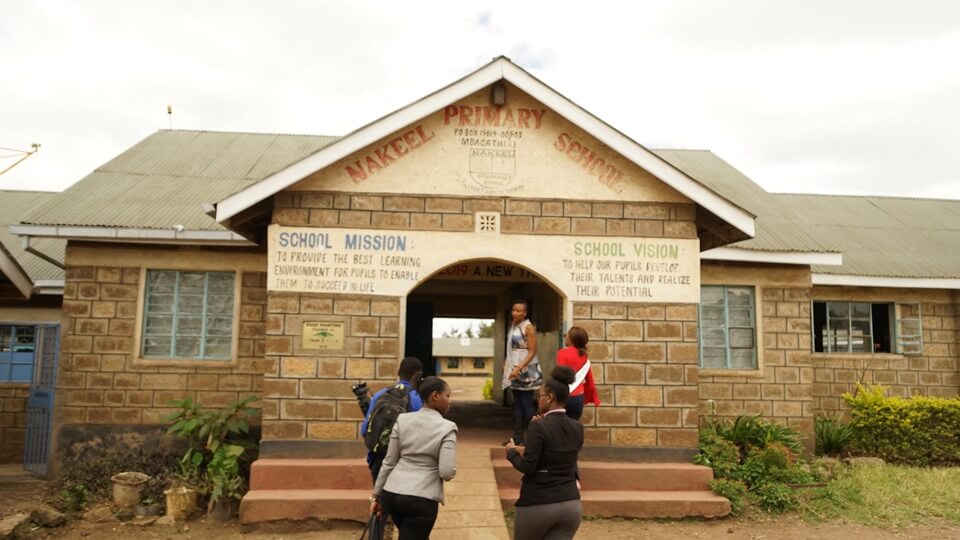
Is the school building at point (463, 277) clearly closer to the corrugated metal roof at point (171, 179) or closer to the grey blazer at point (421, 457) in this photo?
the corrugated metal roof at point (171, 179)

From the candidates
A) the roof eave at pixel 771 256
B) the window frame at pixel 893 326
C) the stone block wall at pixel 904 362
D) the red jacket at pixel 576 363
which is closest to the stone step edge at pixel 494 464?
the red jacket at pixel 576 363

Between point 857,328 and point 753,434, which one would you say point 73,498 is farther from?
point 857,328

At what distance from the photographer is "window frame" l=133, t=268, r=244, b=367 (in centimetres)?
1022

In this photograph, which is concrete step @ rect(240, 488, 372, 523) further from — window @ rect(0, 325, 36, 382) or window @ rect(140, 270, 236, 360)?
window @ rect(0, 325, 36, 382)

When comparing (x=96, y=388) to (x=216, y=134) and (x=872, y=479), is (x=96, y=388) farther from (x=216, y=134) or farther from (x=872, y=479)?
(x=872, y=479)

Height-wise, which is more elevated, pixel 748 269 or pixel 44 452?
pixel 748 269

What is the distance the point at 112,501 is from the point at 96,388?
6.37 feet

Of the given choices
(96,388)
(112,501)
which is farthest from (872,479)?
(96,388)

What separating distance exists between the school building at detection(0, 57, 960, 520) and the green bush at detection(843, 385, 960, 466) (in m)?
Answer: 0.90

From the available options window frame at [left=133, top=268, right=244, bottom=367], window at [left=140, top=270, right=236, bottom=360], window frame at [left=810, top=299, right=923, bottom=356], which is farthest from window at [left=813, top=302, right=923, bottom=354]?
window at [left=140, top=270, right=236, bottom=360]

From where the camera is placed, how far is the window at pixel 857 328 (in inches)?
499

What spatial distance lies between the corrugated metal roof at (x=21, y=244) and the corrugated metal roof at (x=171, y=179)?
1.23 meters

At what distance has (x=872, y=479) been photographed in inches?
383

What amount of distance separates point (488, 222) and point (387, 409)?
11.9 feet
